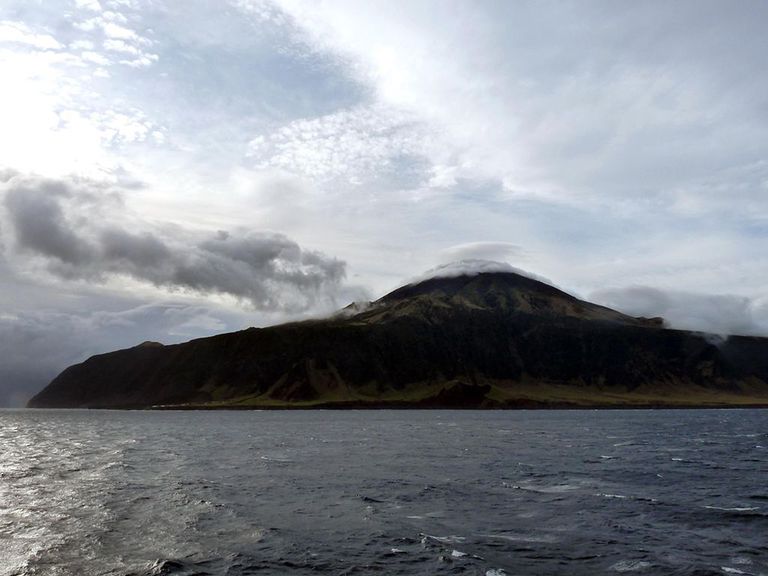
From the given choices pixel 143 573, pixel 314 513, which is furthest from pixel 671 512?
pixel 143 573

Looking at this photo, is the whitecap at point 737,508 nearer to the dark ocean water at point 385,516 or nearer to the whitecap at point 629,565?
the dark ocean water at point 385,516

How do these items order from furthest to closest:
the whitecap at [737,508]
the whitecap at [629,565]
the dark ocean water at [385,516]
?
1. the whitecap at [737,508]
2. the dark ocean water at [385,516]
3. the whitecap at [629,565]

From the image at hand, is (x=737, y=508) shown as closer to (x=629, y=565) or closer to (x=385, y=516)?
(x=629, y=565)

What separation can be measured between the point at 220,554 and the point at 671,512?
92.9ft

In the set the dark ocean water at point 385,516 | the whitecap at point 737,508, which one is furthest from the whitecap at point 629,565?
the whitecap at point 737,508

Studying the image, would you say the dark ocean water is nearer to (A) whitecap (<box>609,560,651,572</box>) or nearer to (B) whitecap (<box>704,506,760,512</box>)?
(A) whitecap (<box>609,560,651,572</box>)

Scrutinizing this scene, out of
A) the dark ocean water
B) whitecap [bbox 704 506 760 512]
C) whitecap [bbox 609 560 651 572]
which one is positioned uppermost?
the dark ocean water

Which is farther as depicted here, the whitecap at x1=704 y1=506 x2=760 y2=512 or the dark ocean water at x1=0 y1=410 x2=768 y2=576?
the whitecap at x1=704 y1=506 x2=760 y2=512

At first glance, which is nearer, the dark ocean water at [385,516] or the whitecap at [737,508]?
the dark ocean water at [385,516]

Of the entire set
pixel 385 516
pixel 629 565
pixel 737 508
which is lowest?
pixel 737 508

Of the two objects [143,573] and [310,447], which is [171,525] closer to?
[143,573]

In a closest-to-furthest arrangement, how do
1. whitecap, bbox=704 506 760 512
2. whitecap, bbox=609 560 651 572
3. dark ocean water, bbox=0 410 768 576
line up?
whitecap, bbox=609 560 651 572 < dark ocean water, bbox=0 410 768 576 < whitecap, bbox=704 506 760 512

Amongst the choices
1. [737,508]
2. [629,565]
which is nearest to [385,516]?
[629,565]

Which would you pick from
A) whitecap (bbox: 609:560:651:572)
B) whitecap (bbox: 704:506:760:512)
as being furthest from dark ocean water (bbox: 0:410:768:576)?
whitecap (bbox: 704:506:760:512)
